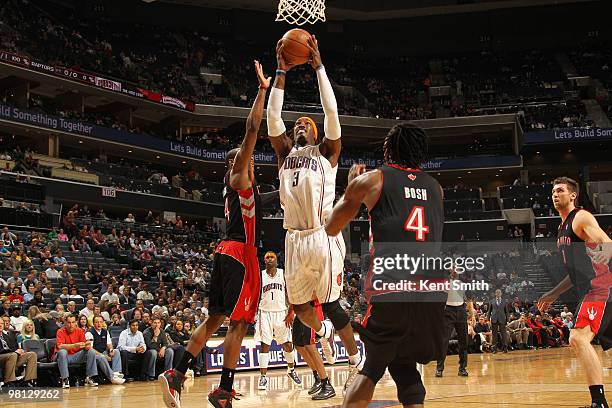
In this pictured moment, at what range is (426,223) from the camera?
4.14 meters

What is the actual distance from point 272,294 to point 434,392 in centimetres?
406

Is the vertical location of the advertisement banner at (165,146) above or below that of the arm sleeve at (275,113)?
above

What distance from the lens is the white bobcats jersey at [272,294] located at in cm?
1208

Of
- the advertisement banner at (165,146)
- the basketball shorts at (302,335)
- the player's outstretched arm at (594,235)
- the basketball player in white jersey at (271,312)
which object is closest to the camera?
the player's outstretched arm at (594,235)

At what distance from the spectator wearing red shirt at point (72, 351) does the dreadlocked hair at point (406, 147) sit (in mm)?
8571

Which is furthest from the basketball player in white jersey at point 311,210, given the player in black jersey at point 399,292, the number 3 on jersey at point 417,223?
the number 3 on jersey at point 417,223

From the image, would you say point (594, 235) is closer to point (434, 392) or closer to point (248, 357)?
point (434, 392)

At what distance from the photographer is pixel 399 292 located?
13.2 ft

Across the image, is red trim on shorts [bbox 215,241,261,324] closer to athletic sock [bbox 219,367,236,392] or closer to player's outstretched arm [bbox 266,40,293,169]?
athletic sock [bbox 219,367,236,392]

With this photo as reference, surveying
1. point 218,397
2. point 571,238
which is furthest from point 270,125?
point 571,238

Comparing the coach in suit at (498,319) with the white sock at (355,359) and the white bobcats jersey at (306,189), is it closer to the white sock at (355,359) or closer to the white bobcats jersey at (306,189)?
the white sock at (355,359)

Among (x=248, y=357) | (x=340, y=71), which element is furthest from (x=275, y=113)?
(x=340, y=71)

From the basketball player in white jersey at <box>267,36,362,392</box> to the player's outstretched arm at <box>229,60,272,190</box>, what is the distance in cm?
18

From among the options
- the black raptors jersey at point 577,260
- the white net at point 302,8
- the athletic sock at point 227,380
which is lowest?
the athletic sock at point 227,380
